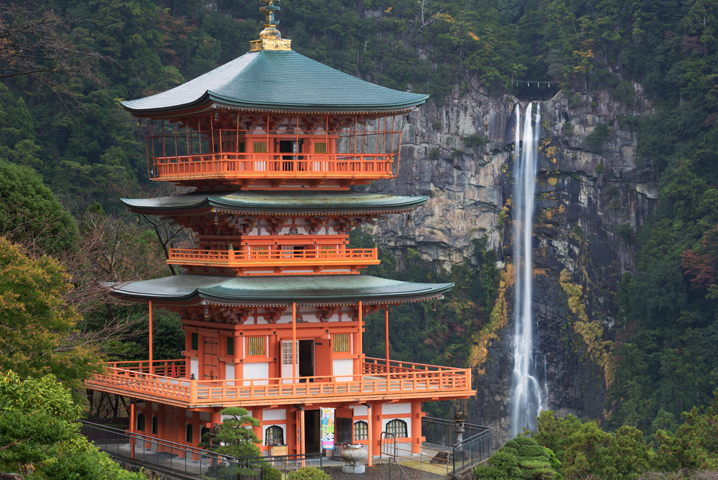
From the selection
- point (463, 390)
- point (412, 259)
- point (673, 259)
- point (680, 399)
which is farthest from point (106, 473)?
point (412, 259)

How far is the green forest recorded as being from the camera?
3750 cm

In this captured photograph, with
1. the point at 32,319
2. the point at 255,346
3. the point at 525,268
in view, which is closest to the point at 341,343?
→ the point at 255,346

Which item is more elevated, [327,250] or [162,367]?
[327,250]

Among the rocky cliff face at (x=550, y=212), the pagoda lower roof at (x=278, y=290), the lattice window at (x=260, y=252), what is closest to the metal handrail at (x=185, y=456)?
the pagoda lower roof at (x=278, y=290)

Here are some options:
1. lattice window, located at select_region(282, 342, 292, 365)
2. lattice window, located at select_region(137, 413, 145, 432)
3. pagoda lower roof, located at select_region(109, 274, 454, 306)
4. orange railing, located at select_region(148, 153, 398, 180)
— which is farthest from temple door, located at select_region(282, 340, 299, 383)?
lattice window, located at select_region(137, 413, 145, 432)

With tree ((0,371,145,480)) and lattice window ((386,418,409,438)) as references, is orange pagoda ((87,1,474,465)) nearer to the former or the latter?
lattice window ((386,418,409,438))

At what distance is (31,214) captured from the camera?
40219 mm

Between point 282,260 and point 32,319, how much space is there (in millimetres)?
8011

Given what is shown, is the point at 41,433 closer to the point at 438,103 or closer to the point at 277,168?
the point at 277,168

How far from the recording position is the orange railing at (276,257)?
31.7 m

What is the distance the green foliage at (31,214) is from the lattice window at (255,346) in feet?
37.4

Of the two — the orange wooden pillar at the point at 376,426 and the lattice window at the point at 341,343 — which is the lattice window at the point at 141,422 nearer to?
the lattice window at the point at 341,343

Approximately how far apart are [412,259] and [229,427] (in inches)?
2647

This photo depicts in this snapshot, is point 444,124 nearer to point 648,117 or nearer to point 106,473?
point 648,117
